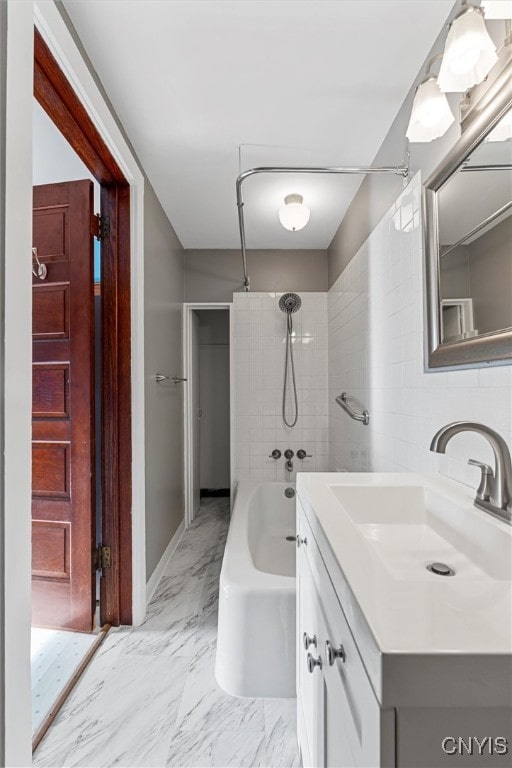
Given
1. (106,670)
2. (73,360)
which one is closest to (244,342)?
(73,360)

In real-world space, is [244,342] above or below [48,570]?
above

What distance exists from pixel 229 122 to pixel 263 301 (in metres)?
1.63

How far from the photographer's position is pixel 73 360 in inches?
68.3

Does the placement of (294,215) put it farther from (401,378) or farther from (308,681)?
(308,681)

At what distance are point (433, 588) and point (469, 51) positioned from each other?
48.3 inches

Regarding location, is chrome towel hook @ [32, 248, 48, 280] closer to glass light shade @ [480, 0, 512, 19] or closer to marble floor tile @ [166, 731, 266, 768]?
glass light shade @ [480, 0, 512, 19]

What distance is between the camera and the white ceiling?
46.8 inches

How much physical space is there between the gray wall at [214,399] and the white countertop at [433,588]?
3337 millimetres

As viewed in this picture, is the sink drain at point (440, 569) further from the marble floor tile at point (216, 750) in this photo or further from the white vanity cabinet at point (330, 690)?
the marble floor tile at point (216, 750)

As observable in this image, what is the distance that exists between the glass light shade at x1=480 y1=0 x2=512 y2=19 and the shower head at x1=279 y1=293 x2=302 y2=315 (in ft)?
7.41

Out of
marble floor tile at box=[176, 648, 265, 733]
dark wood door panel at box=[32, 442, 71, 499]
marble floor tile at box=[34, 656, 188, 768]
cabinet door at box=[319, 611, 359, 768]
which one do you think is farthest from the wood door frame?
cabinet door at box=[319, 611, 359, 768]

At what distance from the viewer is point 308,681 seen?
1.00 metres

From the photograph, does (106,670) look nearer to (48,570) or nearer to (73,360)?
(48,570)

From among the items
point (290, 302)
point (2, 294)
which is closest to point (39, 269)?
point (2, 294)
